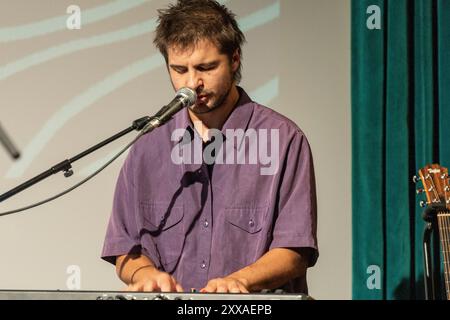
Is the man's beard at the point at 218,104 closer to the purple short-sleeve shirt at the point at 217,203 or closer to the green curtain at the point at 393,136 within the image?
the purple short-sleeve shirt at the point at 217,203

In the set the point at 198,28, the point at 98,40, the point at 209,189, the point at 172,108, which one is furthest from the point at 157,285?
the point at 98,40

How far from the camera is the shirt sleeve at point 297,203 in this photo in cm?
268

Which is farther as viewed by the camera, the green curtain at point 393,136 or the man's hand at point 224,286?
the green curtain at point 393,136

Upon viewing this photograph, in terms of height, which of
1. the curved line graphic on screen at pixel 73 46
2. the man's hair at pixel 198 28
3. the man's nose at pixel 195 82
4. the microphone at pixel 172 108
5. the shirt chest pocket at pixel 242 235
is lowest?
the shirt chest pocket at pixel 242 235

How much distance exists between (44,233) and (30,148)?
36 cm

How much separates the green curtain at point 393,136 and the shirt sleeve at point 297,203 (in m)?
0.94

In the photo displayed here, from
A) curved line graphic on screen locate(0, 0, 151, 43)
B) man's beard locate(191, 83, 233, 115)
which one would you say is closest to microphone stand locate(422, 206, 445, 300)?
man's beard locate(191, 83, 233, 115)

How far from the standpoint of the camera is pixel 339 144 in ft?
12.4

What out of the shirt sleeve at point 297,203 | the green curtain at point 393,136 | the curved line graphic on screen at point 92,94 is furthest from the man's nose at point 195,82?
the green curtain at point 393,136

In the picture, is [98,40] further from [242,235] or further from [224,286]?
[224,286]

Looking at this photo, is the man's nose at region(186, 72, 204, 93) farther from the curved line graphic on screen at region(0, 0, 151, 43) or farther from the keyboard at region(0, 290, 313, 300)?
the curved line graphic on screen at region(0, 0, 151, 43)

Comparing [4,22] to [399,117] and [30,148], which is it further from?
[399,117]

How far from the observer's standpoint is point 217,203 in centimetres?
284
